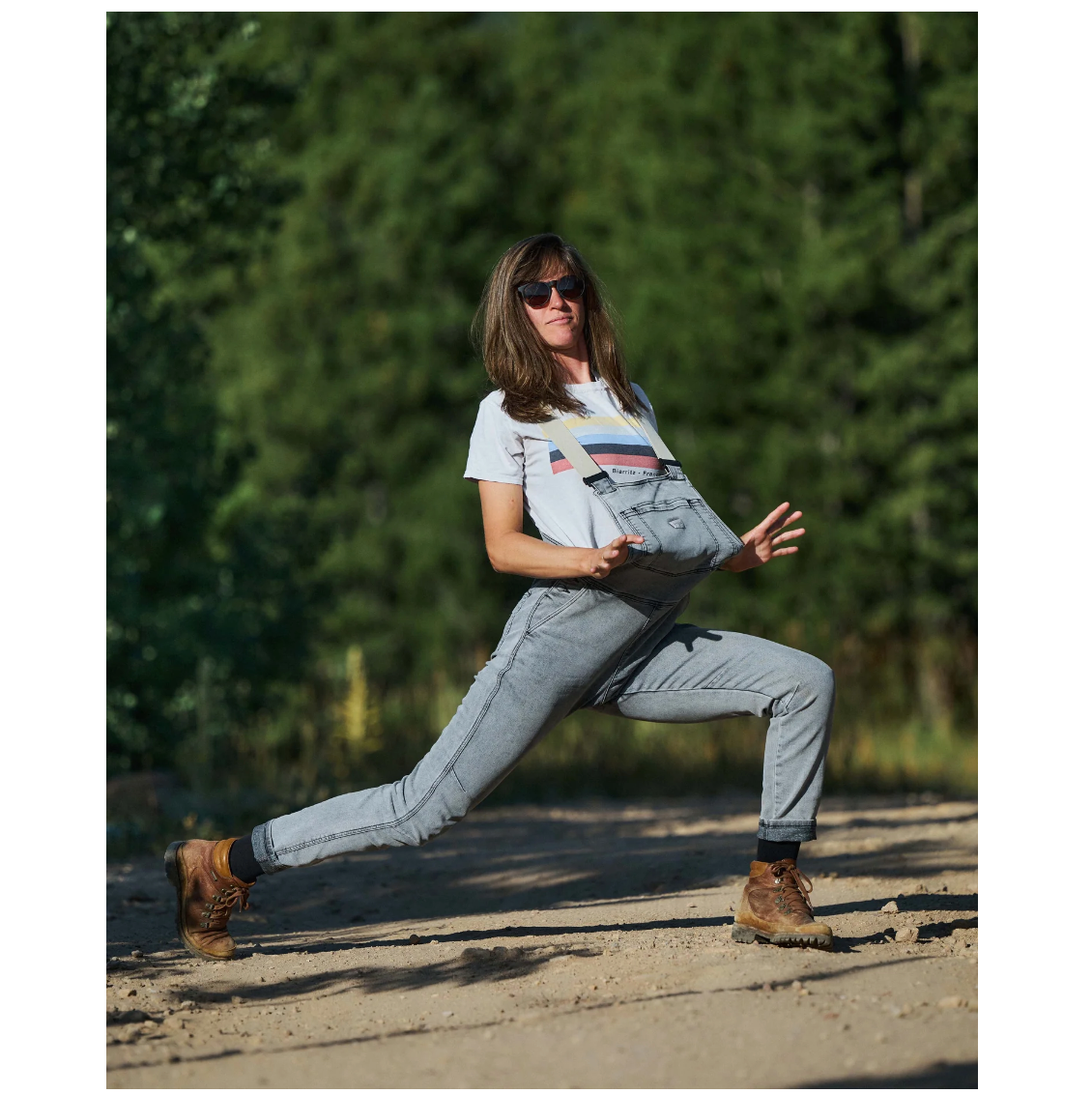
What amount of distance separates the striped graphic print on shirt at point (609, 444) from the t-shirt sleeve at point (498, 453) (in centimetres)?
9

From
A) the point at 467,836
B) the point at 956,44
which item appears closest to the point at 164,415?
the point at 467,836

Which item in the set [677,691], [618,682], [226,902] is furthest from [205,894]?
[677,691]

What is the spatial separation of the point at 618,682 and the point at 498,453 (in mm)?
693

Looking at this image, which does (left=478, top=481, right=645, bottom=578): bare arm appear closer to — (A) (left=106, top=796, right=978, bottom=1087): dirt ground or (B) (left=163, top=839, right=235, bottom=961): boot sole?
(A) (left=106, top=796, right=978, bottom=1087): dirt ground

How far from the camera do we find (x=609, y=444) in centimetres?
375

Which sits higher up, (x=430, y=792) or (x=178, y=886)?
(x=430, y=792)

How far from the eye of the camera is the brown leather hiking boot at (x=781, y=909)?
12.6 feet

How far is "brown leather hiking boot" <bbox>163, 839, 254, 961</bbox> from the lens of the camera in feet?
13.3

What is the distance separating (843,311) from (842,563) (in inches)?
105

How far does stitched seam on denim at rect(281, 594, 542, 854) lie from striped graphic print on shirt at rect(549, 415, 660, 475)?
17.5 inches

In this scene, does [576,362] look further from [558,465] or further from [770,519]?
[770,519]

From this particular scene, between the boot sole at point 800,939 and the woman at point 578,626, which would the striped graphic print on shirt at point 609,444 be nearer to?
the woman at point 578,626

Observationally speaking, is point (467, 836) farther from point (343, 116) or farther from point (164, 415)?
point (343, 116)

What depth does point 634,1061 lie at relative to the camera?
9.92 ft
